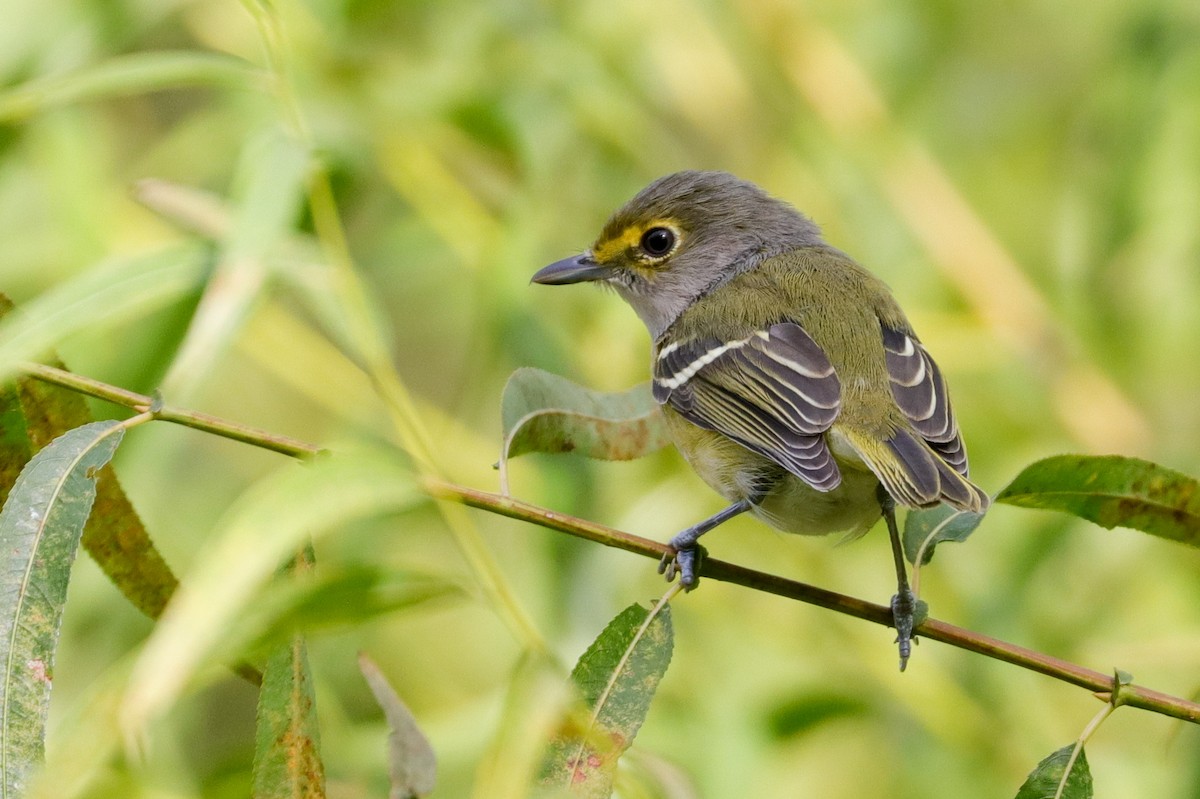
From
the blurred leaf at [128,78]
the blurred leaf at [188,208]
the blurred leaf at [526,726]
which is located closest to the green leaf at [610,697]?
the blurred leaf at [526,726]

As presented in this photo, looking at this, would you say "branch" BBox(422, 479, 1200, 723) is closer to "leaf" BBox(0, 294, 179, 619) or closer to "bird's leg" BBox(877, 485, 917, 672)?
"bird's leg" BBox(877, 485, 917, 672)

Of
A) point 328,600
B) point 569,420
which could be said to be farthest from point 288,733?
point 569,420

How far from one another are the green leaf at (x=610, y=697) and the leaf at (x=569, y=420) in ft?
0.98

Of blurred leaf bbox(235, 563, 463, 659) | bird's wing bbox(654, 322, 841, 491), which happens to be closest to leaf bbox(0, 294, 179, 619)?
blurred leaf bbox(235, 563, 463, 659)

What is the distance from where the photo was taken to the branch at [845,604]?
68.6 inches

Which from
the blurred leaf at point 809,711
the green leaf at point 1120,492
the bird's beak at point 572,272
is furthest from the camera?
the bird's beak at point 572,272

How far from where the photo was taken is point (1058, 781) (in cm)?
177

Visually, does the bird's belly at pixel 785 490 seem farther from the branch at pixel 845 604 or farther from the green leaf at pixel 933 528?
the branch at pixel 845 604

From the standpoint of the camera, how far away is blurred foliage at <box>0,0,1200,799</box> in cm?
276

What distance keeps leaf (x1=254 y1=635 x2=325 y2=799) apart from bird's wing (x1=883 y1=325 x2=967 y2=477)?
4.10 ft

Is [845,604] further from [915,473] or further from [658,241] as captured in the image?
[658,241]

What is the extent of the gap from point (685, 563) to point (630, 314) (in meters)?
1.28

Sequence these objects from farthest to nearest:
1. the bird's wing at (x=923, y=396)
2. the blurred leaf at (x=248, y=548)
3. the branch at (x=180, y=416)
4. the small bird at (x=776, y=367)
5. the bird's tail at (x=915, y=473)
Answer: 1. the bird's wing at (x=923, y=396)
2. the small bird at (x=776, y=367)
3. the bird's tail at (x=915, y=473)
4. the branch at (x=180, y=416)
5. the blurred leaf at (x=248, y=548)

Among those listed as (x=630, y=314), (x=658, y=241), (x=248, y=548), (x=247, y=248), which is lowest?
(x=248, y=548)
